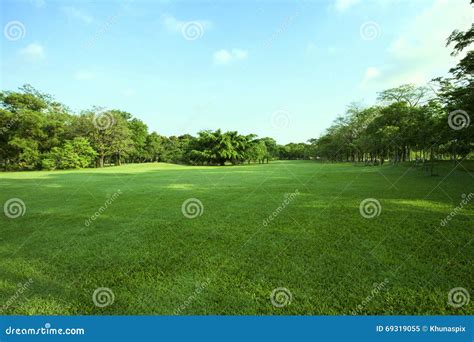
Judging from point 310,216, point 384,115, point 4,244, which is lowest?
point 4,244

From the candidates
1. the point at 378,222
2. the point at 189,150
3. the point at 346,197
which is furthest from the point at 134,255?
the point at 189,150

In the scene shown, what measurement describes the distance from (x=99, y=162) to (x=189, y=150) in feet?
61.2

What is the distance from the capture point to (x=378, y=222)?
652 centimetres

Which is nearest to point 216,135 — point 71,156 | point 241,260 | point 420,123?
point 71,156

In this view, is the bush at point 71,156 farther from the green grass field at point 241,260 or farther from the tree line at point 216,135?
the green grass field at point 241,260

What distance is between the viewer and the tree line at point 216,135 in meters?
17.9

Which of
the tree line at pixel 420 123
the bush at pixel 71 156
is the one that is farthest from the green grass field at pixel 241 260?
the bush at pixel 71 156

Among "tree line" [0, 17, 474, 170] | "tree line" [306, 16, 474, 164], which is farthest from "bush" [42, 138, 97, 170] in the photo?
"tree line" [306, 16, 474, 164]

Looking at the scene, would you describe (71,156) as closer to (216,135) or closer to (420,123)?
(216,135)

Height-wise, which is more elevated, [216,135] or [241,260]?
[216,135]

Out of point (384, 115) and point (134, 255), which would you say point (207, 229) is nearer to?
point (134, 255)

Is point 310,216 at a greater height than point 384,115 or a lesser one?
lesser

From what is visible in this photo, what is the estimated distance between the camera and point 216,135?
184 feet

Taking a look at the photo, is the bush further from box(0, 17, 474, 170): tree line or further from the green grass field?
the green grass field
